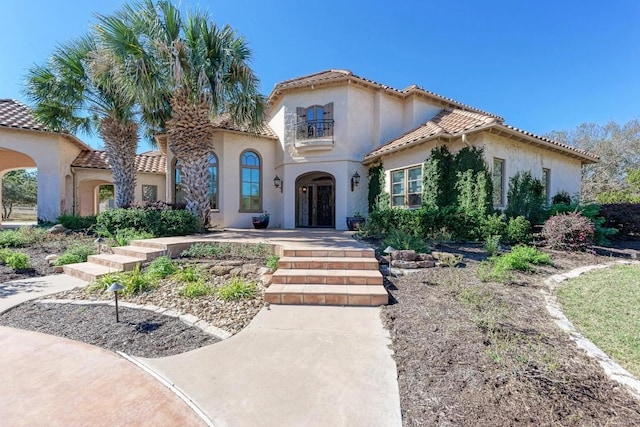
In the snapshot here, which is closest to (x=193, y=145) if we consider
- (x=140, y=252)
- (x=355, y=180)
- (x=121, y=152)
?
(x=121, y=152)

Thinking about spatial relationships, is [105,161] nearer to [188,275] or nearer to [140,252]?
[140,252]

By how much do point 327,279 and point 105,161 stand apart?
727 inches

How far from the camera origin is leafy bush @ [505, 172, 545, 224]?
11.1 meters

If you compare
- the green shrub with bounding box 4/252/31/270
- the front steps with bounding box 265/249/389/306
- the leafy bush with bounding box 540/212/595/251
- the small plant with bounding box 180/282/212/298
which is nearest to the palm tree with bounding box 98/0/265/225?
the green shrub with bounding box 4/252/31/270

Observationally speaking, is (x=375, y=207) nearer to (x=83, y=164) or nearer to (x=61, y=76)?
(x=61, y=76)

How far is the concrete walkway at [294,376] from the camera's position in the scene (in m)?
2.32

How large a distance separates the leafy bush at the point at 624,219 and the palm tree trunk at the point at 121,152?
70.6 feet

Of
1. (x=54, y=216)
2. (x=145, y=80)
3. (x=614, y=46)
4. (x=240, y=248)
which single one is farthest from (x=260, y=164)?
(x=614, y=46)

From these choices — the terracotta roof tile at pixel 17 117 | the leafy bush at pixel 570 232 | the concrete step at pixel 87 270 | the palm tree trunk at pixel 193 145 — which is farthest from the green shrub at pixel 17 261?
the leafy bush at pixel 570 232

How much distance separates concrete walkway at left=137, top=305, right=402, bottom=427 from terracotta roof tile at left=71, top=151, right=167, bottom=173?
1807 centimetres

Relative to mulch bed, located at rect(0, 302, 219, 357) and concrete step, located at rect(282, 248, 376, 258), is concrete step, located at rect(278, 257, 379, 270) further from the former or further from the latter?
mulch bed, located at rect(0, 302, 219, 357)

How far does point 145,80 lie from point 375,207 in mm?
10633

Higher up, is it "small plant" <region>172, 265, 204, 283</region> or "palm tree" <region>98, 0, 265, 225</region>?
"palm tree" <region>98, 0, 265, 225</region>

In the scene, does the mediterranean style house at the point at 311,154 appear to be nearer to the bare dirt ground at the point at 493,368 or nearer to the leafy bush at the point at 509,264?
the leafy bush at the point at 509,264
